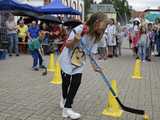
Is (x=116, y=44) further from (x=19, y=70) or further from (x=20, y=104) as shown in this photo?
(x=20, y=104)

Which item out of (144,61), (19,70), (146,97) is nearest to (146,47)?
(144,61)

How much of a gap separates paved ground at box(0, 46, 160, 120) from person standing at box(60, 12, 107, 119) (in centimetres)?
40

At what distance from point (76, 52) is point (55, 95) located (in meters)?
2.19

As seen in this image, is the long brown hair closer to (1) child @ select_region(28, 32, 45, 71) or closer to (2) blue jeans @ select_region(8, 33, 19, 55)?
(1) child @ select_region(28, 32, 45, 71)

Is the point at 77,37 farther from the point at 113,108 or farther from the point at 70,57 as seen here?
the point at 113,108

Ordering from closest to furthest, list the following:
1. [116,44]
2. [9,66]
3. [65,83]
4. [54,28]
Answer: [65,83] → [9,66] → [116,44] → [54,28]

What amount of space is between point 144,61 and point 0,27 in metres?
6.65

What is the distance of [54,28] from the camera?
20.5m

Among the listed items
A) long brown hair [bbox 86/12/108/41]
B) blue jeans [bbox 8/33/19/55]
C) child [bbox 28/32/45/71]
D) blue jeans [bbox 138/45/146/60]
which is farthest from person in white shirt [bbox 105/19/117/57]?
long brown hair [bbox 86/12/108/41]

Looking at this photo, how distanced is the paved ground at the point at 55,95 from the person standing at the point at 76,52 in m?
0.40

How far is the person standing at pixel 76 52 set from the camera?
562 cm

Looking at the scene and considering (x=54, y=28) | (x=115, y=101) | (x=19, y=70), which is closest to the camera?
(x=115, y=101)

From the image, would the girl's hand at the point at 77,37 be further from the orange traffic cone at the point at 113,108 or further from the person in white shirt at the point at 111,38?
the person in white shirt at the point at 111,38

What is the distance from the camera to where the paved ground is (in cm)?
641
